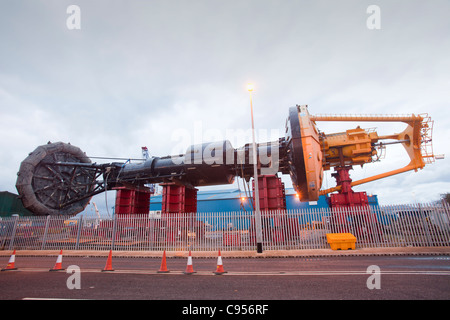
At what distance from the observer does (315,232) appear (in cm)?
1459

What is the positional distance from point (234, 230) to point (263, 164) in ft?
20.2

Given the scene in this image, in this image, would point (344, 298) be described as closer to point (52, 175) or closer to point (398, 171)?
point (398, 171)

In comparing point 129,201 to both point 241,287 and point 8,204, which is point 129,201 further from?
point 8,204

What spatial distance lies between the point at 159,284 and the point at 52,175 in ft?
79.5

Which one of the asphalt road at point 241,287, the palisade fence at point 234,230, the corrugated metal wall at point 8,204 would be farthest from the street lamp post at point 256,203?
the corrugated metal wall at point 8,204

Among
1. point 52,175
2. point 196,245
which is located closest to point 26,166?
point 52,175

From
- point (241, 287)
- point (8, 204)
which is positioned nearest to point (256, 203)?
point (241, 287)

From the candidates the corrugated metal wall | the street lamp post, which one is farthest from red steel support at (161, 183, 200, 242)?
the corrugated metal wall

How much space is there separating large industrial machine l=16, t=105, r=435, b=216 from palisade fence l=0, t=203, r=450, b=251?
3.14 m

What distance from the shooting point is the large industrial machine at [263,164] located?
54.7ft

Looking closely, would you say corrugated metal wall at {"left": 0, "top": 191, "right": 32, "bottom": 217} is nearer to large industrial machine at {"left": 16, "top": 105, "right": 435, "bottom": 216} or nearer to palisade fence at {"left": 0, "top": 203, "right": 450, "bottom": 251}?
large industrial machine at {"left": 16, "top": 105, "right": 435, "bottom": 216}

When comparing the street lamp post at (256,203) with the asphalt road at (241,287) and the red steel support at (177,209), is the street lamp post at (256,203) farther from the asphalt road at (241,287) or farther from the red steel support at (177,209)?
the asphalt road at (241,287)

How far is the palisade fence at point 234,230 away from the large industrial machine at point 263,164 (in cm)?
314

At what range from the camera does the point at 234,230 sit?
51.4 ft
